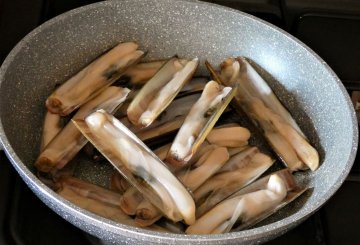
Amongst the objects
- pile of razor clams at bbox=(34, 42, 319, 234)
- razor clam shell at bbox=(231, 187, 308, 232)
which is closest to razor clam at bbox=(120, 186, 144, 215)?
pile of razor clams at bbox=(34, 42, 319, 234)

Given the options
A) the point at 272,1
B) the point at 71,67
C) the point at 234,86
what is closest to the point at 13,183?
the point at 71,67

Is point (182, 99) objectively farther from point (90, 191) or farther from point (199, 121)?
point (90, 191)

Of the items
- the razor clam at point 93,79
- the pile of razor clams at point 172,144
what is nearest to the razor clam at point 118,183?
the pile of razor clams at point 172,144

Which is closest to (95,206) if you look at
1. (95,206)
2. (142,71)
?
(95,206)

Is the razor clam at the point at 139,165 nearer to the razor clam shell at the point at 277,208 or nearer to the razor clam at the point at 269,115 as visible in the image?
the razor clam shell at the point at 277,208

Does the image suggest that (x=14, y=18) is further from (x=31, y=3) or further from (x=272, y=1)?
(x=272, y=1)

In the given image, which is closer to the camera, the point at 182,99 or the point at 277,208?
the point at 277,208
